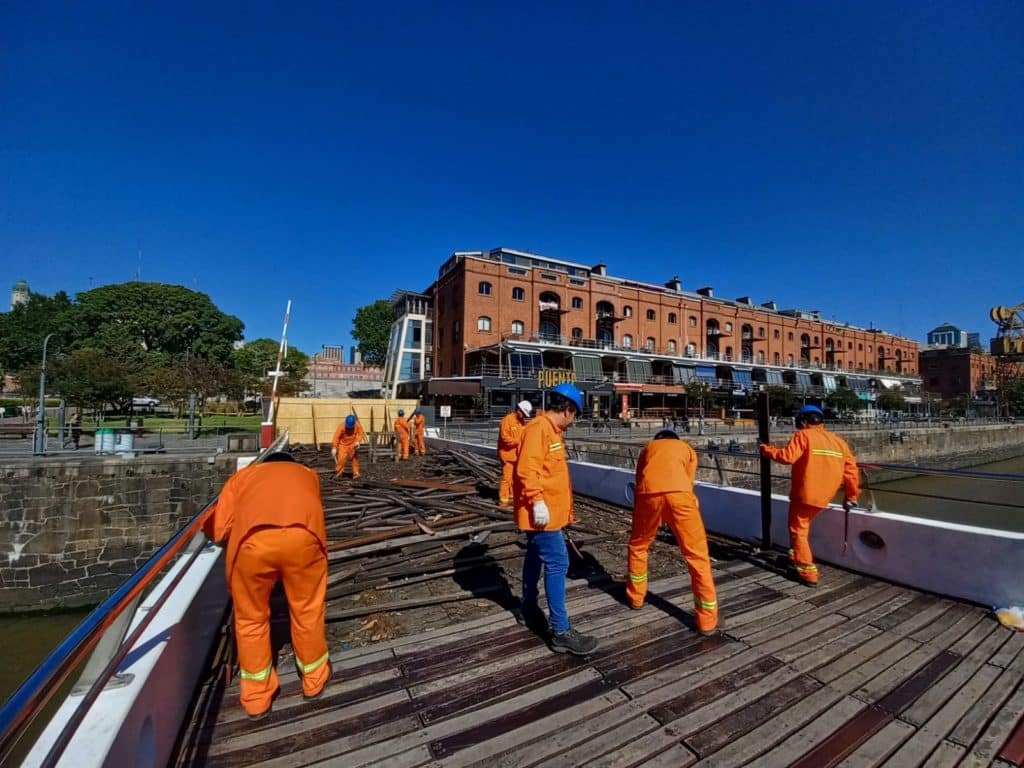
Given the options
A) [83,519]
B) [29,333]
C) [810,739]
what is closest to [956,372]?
[810,739]

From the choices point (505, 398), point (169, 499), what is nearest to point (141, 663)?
point (169, 499)

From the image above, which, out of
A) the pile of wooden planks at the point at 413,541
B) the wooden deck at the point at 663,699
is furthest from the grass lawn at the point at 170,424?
the wooden deck at the point at 663,699

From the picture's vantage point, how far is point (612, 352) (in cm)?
4131

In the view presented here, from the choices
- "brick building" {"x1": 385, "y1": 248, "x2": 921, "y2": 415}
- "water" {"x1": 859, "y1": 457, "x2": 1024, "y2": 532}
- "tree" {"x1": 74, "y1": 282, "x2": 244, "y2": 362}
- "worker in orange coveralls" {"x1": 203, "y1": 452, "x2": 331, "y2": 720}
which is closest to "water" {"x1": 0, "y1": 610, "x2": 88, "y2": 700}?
"worker in orange coveralls" {"x1": 203, "y1": 452, "x2": 331, "y2": 720}

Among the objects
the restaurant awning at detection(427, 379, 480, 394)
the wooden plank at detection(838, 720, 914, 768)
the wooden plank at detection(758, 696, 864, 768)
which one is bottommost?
the wooden plank at detection(838, 720, 914, 768)

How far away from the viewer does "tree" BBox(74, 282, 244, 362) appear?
146 ft

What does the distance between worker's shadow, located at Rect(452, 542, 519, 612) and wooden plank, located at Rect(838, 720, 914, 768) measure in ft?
7.90

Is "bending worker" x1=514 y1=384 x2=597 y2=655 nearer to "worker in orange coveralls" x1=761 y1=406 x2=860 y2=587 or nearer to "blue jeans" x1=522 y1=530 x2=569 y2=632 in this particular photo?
"blue jeans" x1=522 y1=530 x2=569 y2=632

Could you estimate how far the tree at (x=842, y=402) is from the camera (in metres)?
44.2

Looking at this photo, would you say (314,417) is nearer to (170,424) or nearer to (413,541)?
(170,424)

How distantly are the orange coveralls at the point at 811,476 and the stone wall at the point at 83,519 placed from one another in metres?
14.9

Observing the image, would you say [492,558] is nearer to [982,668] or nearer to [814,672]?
[814,672]

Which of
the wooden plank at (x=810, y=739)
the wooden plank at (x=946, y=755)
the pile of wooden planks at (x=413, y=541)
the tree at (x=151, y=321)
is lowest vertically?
the wooden plank at (x=946, y=755)

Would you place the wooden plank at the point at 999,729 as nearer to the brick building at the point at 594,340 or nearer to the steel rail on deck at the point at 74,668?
the steel rail on deck at the point at 74,668
